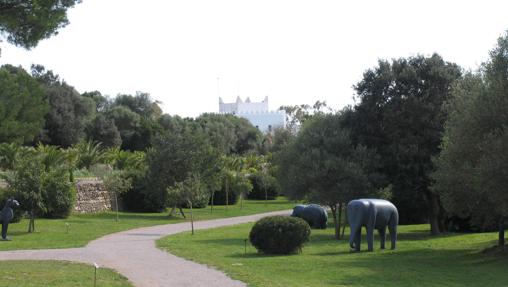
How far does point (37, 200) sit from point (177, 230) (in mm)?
7190

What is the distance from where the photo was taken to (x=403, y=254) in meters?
25.4

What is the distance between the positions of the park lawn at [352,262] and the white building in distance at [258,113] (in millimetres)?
130337

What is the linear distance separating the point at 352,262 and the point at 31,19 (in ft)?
40.0

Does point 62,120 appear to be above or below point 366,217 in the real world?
above

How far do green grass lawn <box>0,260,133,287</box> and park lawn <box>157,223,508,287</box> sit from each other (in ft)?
9.87

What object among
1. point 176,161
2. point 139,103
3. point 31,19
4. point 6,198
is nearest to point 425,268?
point 31,19

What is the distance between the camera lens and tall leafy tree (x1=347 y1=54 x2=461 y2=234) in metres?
33.6

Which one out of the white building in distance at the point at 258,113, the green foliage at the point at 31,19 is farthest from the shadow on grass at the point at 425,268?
the white building in distance at the point at 258,113

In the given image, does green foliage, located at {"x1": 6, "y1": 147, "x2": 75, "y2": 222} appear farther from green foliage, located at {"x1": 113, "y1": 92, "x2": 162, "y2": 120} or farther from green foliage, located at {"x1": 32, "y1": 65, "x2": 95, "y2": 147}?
green foliage, located at {"x1": 113, "y1": 92, "x2": 162, "y2": 120}

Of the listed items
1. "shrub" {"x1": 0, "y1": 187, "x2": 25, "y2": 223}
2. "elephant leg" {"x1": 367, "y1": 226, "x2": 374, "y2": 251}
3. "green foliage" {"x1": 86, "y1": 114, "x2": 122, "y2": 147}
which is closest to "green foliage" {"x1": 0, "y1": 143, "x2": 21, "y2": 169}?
"shrub" {"x1": 0, "y1": 187, "x2": 25, "y2": 223}

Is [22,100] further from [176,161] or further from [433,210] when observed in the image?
[433,210]

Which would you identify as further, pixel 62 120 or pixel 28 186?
pixel 62 120

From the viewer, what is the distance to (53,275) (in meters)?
16.7

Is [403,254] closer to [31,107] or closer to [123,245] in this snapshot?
[123,245]
